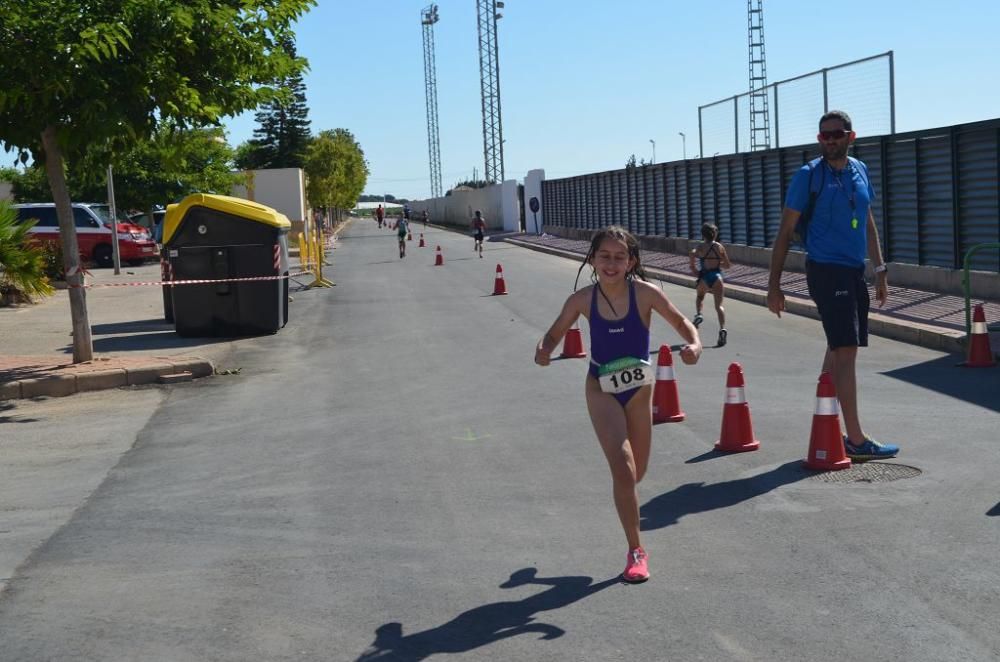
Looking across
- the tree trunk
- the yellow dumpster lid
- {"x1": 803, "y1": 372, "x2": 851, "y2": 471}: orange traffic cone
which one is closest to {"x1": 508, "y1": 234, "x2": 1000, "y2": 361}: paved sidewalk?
{"x1": 803, "y1": 372, "x2": 851, "y2": 471}: orange traffic cone

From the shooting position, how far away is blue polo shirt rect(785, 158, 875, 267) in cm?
785

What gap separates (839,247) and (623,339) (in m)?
2.59

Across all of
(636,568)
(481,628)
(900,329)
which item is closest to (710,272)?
(900,329)

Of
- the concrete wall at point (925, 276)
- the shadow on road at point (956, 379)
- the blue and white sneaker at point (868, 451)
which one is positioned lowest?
the shadow on road at point (956, 379)

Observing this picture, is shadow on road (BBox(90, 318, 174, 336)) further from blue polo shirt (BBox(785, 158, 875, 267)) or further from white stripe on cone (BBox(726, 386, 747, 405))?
blue polo shirt (BBox(785, 158, 875, 267))

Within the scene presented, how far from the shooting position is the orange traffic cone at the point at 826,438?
7.54 metres

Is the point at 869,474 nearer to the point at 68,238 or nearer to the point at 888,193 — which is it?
the point at 68,238

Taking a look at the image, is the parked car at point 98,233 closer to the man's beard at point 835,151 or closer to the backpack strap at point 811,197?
the backpack strap at point 811,197

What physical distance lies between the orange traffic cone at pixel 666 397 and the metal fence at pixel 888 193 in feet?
32.4

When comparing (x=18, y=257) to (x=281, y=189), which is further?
(x=281, y=189)

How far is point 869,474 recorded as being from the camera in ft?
24.4

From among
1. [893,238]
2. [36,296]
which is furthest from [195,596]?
[36,296]

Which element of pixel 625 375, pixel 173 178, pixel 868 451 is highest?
pixel 173 178

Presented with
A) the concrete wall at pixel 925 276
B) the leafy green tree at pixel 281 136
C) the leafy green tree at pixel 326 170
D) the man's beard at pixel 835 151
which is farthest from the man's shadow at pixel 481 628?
the leafy green tree at pixel 281 136
